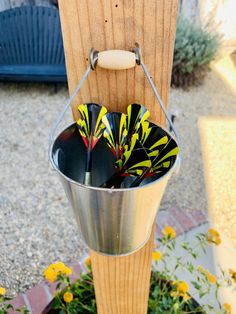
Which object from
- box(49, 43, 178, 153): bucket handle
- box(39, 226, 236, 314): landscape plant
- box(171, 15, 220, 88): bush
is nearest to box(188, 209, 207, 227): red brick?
box(39, 226, 236, 314): landscape plant

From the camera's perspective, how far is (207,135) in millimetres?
2566

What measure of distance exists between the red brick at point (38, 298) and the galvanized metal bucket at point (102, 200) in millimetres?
884

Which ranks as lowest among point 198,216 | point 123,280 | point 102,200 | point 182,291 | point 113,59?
point 198,216

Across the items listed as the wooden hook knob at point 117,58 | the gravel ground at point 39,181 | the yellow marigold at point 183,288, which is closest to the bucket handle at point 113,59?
the wooden hook knob at point 117,58

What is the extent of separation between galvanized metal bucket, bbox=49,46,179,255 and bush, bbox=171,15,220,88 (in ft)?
8.64

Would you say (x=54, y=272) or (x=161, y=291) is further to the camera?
(x=161, y=291)

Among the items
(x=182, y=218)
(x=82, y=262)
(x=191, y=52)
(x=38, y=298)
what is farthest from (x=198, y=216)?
(x=191, y=52)

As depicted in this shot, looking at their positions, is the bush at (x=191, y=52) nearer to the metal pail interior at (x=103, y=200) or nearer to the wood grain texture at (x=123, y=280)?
the wood grain texture at (x=123, y=280)

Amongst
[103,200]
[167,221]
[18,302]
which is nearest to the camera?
[103,200]

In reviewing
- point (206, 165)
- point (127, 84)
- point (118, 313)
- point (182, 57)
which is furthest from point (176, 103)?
point (127, 84)

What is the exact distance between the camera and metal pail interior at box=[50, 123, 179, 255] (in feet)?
1.61

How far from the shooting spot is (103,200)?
492 mm

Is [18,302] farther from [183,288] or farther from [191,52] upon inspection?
[191,52]

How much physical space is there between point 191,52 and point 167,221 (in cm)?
179
